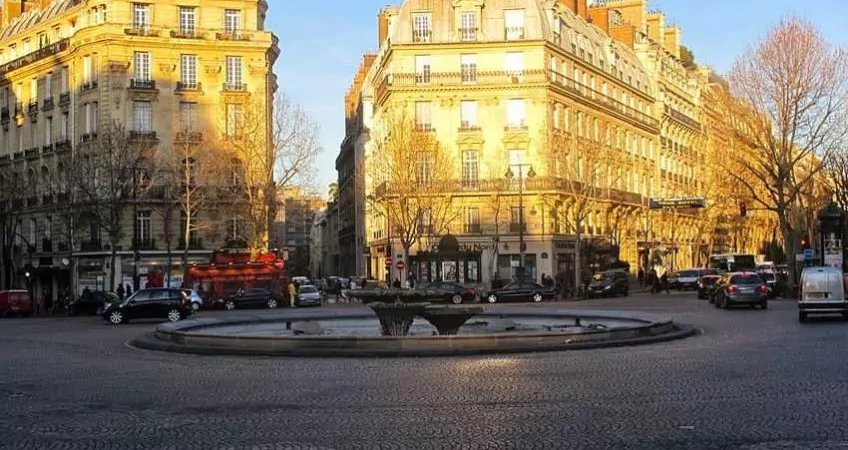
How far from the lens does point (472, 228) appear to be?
69.2 meters

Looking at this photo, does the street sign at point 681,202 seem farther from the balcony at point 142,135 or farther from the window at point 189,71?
the balcony at point 142,135

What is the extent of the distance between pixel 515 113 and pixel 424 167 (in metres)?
9.97

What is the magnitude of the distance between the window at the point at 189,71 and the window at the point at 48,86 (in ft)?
37.9

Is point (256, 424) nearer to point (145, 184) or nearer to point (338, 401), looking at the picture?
point (338, 401)

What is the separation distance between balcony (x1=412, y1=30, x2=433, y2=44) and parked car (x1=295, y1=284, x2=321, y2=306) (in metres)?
21.4

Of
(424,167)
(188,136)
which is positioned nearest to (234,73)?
(188,136)

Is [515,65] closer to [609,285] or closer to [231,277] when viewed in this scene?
[609,285]

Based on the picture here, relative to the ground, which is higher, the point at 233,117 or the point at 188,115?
the point at 188,115

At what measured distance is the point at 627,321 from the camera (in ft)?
98.3

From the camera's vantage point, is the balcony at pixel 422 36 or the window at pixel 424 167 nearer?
the window at pixel 424 167

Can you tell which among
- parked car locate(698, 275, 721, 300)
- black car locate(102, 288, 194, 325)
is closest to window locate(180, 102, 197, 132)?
black car locate(102, 288, 194, 325)

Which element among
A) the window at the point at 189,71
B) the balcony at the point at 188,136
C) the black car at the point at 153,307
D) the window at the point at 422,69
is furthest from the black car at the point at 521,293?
the window at the point at 189,71

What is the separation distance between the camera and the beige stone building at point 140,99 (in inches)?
2596

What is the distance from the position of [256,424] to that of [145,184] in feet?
174
